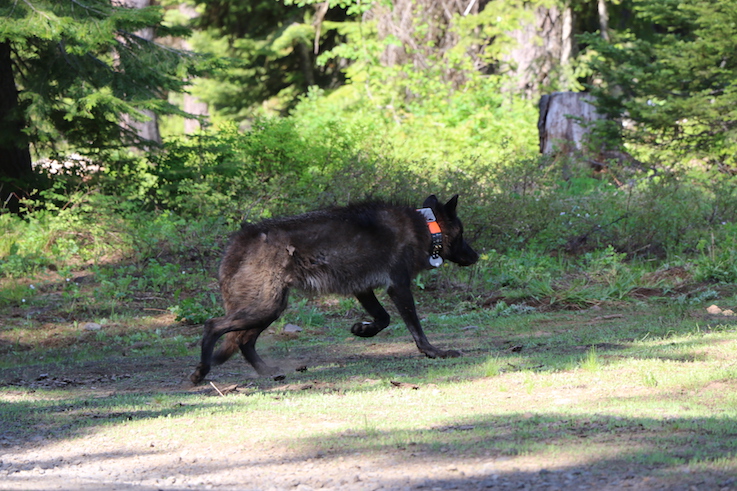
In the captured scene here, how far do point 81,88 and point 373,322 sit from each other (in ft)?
29.1

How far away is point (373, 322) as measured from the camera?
816 cm

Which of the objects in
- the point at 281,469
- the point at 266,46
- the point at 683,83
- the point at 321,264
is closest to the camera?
the point at 281,469

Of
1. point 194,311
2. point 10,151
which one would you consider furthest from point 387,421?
point 10,151

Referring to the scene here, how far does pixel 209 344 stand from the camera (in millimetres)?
6996

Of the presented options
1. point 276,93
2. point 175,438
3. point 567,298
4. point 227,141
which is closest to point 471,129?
point 227,141

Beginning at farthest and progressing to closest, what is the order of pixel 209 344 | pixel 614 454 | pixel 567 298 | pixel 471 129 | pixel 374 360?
pixel 471 129, pixel 567 298, pixel 374 360, pixel 209 344, pixel 614 454

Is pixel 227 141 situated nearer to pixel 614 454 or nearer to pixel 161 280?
pixel 161 280

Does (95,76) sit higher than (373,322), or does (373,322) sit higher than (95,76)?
(95,76)

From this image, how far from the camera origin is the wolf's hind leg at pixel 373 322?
8125mm

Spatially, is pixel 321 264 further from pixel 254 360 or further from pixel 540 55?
pixel 540 55

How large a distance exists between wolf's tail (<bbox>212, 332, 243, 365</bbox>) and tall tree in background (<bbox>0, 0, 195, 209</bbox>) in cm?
787

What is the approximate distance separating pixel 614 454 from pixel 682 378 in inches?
83.3

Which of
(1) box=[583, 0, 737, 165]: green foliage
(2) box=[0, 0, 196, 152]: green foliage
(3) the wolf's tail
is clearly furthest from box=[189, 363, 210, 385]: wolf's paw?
(1) box=[583, 0, 737, 165]: green foliage

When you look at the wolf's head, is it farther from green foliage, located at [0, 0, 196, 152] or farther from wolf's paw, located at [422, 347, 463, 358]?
green foliage, located at [0, 0, 196, 152]
